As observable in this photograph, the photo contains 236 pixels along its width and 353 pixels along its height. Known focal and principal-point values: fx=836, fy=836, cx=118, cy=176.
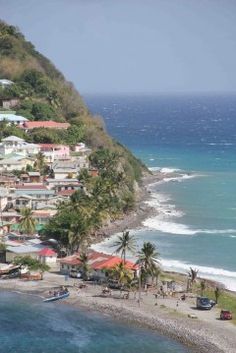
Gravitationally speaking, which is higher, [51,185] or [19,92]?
[19,92]

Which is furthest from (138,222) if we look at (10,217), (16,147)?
(16,147)

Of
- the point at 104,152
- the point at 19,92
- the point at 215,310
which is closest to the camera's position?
the point at 215,310

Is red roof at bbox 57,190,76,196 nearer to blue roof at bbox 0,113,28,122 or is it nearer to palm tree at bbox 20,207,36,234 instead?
palm tree at bbox 20,207,36,234

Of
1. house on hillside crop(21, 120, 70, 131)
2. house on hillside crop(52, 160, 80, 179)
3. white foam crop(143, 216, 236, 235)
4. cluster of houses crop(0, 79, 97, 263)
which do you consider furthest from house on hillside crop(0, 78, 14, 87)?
white foam crop(143, 216, 236, 235)

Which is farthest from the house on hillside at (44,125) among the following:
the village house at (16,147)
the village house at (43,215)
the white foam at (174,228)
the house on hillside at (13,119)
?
the village house at (43,215)

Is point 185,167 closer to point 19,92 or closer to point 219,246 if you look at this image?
point 19,92

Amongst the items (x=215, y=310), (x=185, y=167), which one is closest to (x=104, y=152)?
(x=185, y=167)

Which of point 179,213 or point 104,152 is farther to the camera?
point 104,152
